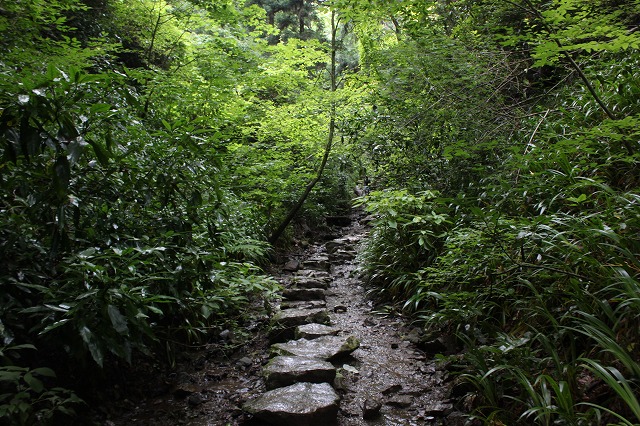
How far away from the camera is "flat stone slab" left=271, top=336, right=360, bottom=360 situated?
4.04 m

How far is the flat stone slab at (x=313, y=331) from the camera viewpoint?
181 inches

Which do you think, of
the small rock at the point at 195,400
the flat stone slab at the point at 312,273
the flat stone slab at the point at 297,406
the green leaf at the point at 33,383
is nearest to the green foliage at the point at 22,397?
the green leaf at the point at 33,383

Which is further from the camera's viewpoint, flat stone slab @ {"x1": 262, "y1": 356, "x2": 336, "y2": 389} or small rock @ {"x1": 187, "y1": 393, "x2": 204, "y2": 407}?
flat stone slab @ {"x1": 262, "y1": 356, "x2": 336, "y2": 389}

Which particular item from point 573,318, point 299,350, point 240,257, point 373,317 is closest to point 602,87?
point 573,318

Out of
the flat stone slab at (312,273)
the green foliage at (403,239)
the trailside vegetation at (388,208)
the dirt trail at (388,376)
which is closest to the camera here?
the trailside vegetation at (388,208)

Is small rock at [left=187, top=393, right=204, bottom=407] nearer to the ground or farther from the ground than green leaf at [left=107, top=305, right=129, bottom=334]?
nearer to the ground

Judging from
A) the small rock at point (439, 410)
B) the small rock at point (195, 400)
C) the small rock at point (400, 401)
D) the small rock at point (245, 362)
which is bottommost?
the small rock at point (245, 362)

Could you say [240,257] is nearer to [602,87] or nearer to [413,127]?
[413,127]

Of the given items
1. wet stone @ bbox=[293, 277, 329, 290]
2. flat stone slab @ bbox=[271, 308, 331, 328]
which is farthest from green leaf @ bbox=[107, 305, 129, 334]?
wet stone @ bbox=[293, 277, 329, 290]

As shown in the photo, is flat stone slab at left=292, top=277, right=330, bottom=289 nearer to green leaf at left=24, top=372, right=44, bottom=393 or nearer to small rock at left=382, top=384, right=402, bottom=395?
small rock at left=382, top=384, right=402, bottom=395

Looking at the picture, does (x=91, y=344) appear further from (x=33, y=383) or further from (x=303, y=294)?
(x=303, y=294)

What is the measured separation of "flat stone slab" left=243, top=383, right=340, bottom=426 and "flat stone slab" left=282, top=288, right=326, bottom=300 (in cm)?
286

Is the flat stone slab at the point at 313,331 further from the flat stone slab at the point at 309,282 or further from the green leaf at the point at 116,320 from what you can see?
the green leaf at the point at 116,320

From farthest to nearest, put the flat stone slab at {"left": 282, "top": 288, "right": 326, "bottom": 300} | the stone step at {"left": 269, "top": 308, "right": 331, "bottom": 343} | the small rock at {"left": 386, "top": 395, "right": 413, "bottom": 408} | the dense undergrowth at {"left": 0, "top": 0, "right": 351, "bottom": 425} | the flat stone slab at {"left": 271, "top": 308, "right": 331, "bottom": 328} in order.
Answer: the flat stone slab at {"left": 282, "top": 288, "right": 326, "bottom": 300} < the flat stone slab at {"left": 271, "top": 308, "right": 331, "bottom": 328} < the stone step at {"left": 269, "top": 308, "right": 331, "bottom": 343} < the small rock at {"left": 386, "top": 395, "right": 413, "bottom": 408} < the dense undergrowth at {"left": 0, "top": 0, "right": 351, "bottom": 425}
